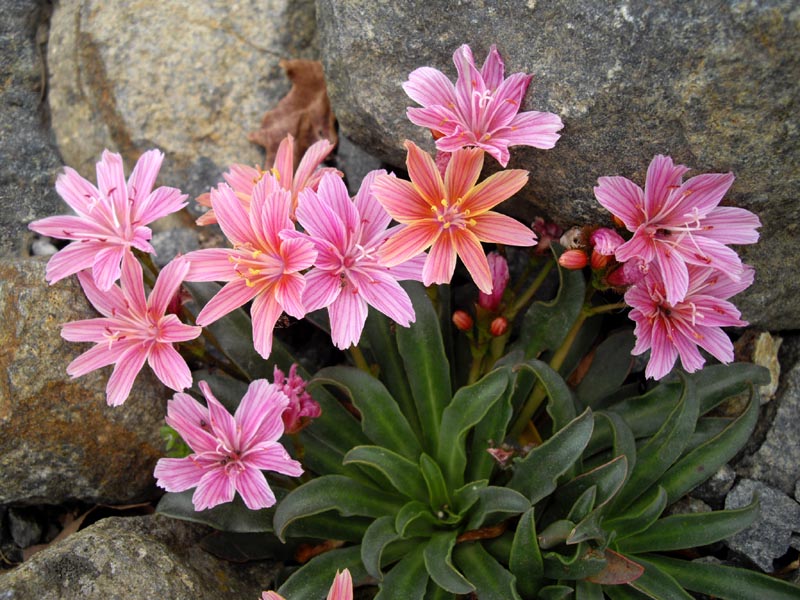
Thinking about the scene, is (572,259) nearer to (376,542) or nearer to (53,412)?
(376,542)

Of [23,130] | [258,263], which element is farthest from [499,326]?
[23,130]

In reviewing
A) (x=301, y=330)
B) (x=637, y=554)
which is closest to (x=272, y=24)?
(x=301, y=330)

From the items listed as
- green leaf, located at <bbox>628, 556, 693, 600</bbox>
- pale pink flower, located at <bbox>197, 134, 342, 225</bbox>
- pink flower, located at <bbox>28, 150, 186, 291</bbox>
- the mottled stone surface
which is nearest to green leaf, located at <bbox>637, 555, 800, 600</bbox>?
green leaf, located at <bbox>628, 556, 693, 600</bbox>

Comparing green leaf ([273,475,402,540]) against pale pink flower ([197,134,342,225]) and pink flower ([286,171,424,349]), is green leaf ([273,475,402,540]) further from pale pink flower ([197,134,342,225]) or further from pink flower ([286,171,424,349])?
pale pink flower ([197,134,342,225])

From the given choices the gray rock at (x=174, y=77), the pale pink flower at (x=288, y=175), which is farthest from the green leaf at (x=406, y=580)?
the gray rock at (x=174, y=77)

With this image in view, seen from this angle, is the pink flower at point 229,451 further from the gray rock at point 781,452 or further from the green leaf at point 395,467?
the gray rock at point 781,452

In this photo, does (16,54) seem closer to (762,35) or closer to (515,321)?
(515,321)
